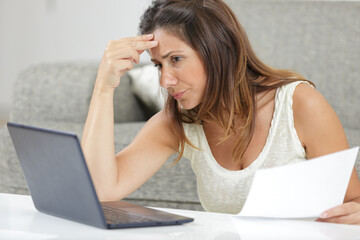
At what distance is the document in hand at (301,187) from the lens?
832mm

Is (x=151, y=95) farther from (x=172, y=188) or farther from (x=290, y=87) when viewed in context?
(x=290, y=87)

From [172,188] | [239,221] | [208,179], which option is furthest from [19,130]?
[172,188]

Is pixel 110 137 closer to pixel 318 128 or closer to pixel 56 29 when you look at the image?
pixel 318 128

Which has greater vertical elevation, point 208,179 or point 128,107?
point 208,179

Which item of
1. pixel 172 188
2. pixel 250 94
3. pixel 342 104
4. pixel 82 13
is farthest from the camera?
pixel 82 13

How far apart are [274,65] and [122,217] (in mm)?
1581

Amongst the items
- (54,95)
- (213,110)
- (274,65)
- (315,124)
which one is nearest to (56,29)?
(54,95)

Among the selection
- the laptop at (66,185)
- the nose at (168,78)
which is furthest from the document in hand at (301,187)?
the nose at (168,78)

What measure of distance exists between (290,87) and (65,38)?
146 inches

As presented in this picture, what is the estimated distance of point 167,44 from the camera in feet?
4.09

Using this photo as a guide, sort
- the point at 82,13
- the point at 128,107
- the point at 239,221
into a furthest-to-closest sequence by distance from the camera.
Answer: the point at 82,13
the point at 128,107
the point at 239,221

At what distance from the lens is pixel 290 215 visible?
35.5 inches

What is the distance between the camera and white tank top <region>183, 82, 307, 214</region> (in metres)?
1.31

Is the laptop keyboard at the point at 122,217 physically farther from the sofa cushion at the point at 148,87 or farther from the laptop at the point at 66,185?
the sofa cushion at the point at 148,87
